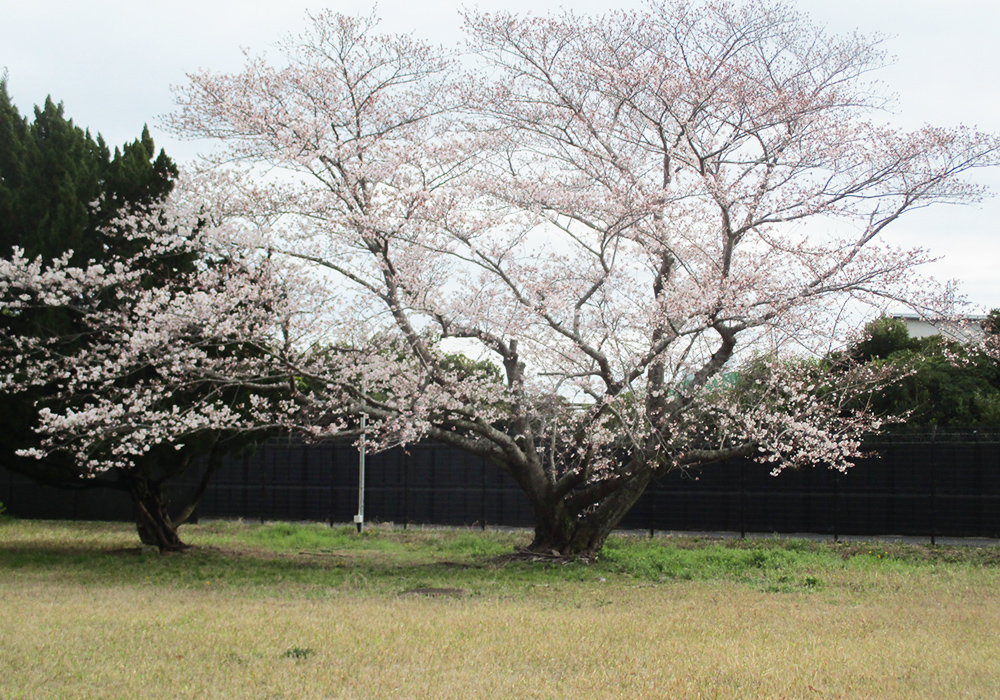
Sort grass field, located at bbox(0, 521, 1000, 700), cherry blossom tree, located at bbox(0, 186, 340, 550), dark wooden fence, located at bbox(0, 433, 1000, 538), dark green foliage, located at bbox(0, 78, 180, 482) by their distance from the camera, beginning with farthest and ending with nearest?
1. dark wooden fence, located at bbox(0, 433, 1000, 538)
2. dark green foliage, located at bbox(0, 78, 180, 482)
3. cherry blossom tree, located at bbox(0, 186, 340, 550)
4. grass field, located at bbox(0, 521, 1000, 700)

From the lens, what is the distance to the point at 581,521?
11289 millimetres

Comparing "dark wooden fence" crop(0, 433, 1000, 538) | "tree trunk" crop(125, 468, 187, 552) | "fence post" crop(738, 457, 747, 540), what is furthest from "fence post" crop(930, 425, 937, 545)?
"tree trunk" crop(125, 468, 187, 552)

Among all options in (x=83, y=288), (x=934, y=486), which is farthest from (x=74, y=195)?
(x=934, y=486)

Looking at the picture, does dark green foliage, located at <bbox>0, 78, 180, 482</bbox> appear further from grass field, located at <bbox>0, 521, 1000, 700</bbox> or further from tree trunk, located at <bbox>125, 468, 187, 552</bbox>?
grass field, located at <bbox>0, 521, 1000, 700</bbox>

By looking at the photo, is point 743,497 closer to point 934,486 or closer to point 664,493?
point 664,493

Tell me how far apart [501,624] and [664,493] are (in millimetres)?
8211

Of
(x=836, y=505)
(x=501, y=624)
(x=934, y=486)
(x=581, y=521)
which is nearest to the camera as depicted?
(x=501, y=624)

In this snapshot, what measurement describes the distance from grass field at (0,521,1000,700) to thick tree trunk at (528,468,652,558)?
1.65 ft

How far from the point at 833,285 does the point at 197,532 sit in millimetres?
10874

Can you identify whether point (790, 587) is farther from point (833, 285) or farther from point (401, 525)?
point (401, 525)

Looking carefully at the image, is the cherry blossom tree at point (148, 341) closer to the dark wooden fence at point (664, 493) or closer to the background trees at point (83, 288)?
the background trees at point (83, 288)

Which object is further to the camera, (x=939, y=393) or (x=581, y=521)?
(x=939, y=393)

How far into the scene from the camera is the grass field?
190 inches

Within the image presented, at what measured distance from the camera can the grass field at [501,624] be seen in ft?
15.8
